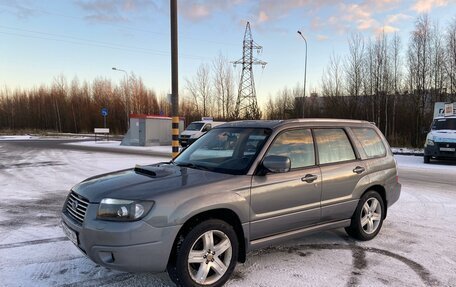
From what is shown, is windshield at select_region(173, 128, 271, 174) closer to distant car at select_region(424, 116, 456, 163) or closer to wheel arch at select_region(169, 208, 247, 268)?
wheel arch at select_region(169, 208, 247, 268)

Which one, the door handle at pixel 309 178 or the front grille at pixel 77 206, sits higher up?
the door handle at pixel 309 178

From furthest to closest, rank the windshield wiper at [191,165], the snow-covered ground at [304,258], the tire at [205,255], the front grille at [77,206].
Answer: the windshield wiper at [191,165], the snow-covered ground at [304,258], the front grille at [77,206], the tire at [205,255]

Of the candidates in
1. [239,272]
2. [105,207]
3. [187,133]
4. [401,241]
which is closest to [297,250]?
[239,272]

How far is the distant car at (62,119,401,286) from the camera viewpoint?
10.9 feet

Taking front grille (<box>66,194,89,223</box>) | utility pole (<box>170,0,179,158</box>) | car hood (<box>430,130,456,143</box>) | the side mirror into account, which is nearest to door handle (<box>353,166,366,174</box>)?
the side mirror

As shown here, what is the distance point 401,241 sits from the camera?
5.28 m

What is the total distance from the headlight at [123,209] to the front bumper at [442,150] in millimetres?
16029

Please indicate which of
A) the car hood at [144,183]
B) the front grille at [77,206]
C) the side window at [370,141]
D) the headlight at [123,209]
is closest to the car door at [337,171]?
the side window at [370,141]

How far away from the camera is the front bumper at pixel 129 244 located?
3.24 meters

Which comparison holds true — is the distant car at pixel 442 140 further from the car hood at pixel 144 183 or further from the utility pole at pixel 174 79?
the car hood at pixel 144 183

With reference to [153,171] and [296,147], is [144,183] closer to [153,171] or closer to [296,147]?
[153,171]

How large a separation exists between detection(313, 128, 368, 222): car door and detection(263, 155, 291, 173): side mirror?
2.83 feet

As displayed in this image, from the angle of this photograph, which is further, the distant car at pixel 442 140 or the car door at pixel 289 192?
the distant car at pixel 442 140

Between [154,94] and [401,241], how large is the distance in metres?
67.6
